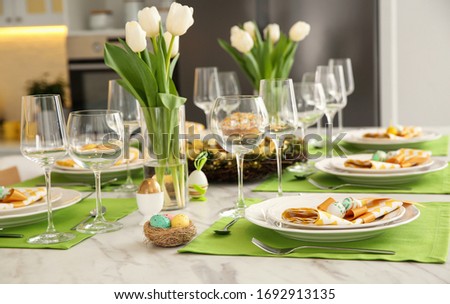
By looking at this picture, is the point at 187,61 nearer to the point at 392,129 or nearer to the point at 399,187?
the point at 392,129

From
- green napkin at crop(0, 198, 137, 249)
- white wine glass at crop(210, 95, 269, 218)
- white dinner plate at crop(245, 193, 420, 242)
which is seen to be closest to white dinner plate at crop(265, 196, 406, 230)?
white dinner plate at crop(245, 193, 420, 242)

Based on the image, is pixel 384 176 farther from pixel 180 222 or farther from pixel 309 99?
pixel 180 222

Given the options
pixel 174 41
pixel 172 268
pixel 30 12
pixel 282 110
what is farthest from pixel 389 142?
pixel 30 12

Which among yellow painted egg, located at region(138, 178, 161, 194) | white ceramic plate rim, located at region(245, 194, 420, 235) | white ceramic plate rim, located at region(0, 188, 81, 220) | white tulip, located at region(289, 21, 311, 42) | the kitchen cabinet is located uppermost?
the kitchen cabinet

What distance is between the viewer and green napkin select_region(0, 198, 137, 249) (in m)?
1.22

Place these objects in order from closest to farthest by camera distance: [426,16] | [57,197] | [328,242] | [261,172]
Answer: [328,242] → [57,197] → [261,172] → [426,16]

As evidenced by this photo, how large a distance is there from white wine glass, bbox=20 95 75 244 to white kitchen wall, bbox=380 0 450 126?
9.33ft

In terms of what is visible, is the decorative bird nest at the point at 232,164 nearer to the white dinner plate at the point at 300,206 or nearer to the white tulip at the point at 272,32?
the white dinner plate at the point at 300,206

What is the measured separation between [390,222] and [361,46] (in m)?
2.76

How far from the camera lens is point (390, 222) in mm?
1151

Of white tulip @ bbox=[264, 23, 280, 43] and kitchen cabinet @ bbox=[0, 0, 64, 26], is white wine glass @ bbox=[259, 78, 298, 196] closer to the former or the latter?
white tulip @ bbox=[264, 23, 280, 43]

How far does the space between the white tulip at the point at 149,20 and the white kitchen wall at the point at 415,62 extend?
8.49 feet

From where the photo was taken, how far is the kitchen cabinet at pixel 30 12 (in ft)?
14.2

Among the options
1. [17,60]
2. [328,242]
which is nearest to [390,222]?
[328,242]
